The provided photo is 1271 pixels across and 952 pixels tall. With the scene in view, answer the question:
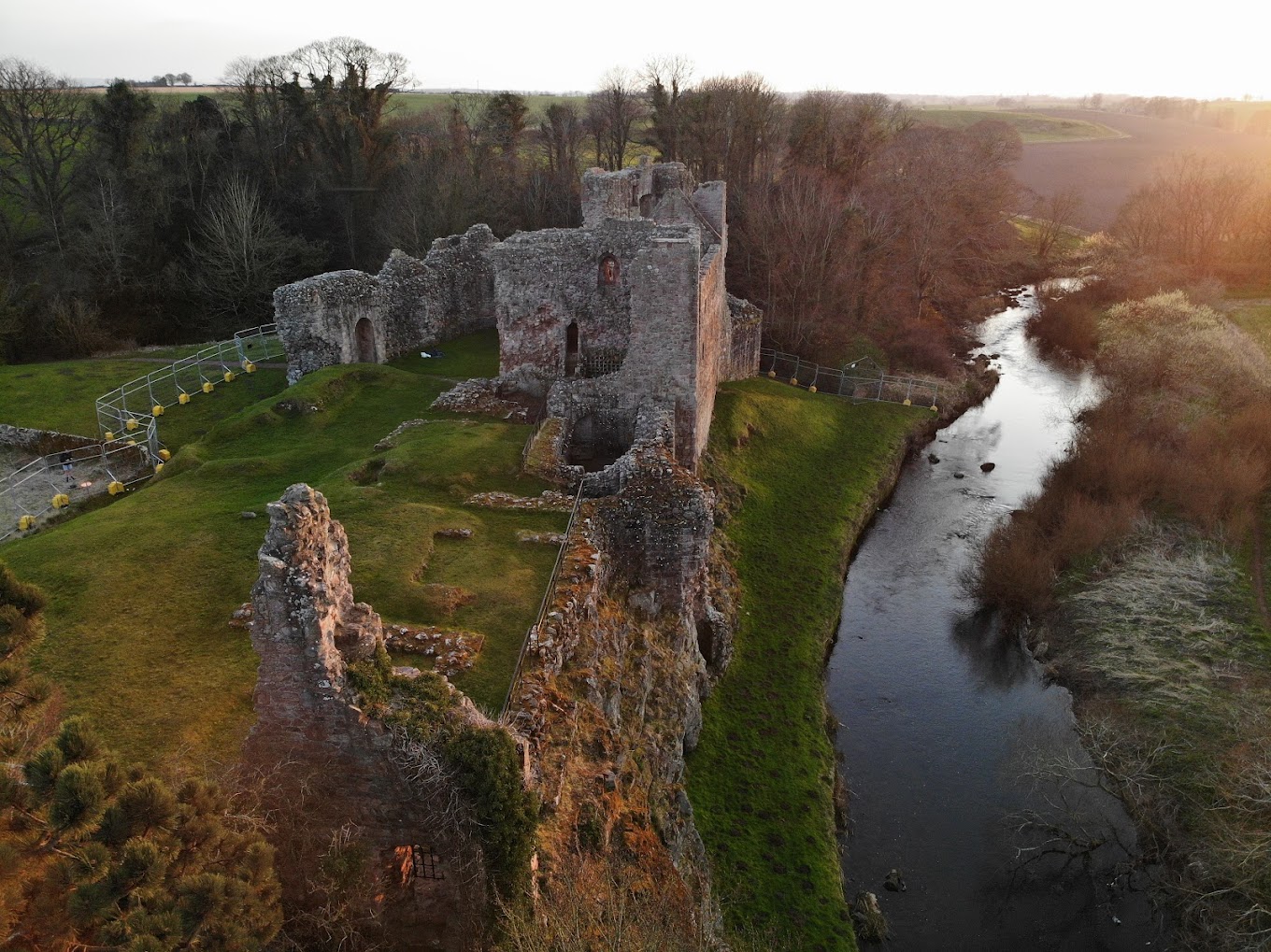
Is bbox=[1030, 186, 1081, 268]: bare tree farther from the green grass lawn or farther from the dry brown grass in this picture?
the dry brown grass


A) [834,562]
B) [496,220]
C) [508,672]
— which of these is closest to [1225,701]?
[834,562]

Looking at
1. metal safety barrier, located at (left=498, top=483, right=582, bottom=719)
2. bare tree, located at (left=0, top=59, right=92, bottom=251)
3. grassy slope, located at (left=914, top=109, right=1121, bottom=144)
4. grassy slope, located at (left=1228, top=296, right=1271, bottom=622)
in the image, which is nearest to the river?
grassy slope, located at (left=1228, top=296, right=1271, bottom=622)

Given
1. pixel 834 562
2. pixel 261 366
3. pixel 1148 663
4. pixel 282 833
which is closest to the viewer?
pixel 282 833

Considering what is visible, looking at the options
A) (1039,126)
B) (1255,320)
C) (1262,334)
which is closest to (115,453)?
(1262,334)

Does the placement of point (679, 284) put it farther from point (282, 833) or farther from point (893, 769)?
point (282, 833)

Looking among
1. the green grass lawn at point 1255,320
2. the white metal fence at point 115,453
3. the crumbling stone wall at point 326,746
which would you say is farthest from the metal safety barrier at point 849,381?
the crumbling stone wall at point 326,746

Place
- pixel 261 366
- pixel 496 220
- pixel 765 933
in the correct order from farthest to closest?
pixel 496 220, pixel 261 366, pixel 765 933
